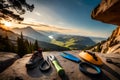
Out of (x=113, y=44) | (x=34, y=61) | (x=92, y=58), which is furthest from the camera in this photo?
(x=113, y=44)

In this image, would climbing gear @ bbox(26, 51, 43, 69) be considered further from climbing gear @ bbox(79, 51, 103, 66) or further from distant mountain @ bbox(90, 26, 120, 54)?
distant mountain @ bbox(90, 26, 120, 54)

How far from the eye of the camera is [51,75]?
7898 millimetres

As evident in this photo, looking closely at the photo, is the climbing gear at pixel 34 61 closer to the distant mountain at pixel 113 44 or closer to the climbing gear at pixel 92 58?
the climbing gear at pixel 92 58

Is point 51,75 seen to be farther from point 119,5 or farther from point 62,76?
point 119,5

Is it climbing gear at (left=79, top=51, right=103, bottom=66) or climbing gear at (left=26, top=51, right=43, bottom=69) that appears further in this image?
climbing gear at (left=79, top=51, right=103, bottom=66)

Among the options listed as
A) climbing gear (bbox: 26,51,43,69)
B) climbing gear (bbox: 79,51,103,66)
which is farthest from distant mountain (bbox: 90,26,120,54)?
climbing gear (bbox: 26,51,43,69)

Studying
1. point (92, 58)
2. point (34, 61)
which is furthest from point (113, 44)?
point (34, 61)

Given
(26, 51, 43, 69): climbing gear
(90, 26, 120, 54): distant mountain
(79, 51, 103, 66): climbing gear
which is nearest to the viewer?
(26, 51, 43, 69): climbing gear

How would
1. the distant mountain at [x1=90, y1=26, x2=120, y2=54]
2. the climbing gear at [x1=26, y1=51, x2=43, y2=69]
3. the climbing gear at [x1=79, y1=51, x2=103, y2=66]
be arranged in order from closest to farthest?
the climbing gear at [x1=26, y1=51, x2=43, y2=69] → the climbing gear at [x1=79, y1=51, x2=103, y2=66] → the distant mountain at [x1=90, y1=26, x2=120, y2=54]

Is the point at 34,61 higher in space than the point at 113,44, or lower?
higher

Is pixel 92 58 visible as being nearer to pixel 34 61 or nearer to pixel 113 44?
pixel 34 61

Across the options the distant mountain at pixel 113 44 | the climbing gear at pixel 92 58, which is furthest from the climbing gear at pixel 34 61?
the distant mountain at pixel 113 44

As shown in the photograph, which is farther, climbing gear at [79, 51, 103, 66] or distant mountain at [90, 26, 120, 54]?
distant mountain at [90, 26, 120, 54]

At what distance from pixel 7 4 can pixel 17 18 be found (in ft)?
8.55
